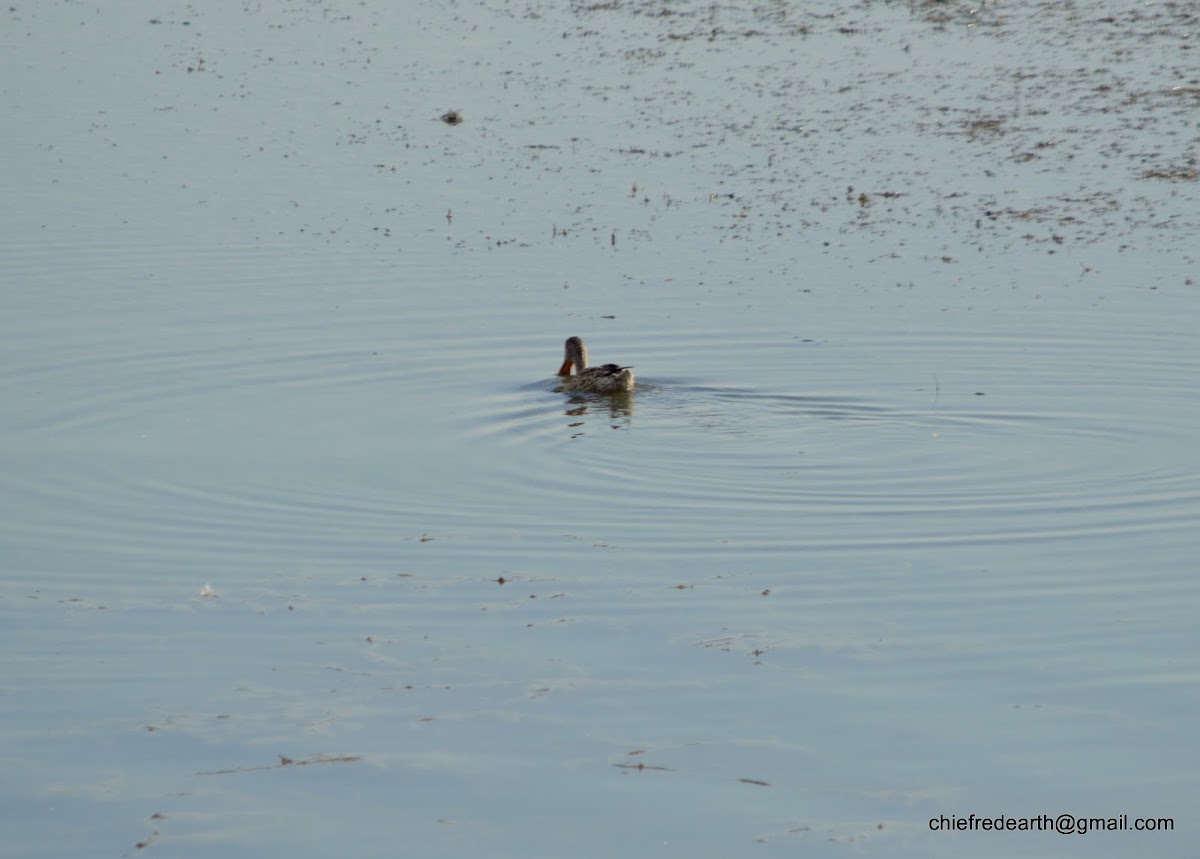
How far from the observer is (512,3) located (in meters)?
33.1

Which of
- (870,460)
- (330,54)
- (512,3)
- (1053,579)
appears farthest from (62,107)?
(1053,579)

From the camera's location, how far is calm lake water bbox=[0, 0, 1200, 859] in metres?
6.71

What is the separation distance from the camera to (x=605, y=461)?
11922mm

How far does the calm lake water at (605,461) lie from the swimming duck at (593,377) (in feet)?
0.75

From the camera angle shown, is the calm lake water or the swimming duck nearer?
the calm lake water

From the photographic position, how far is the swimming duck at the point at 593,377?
44.3ft

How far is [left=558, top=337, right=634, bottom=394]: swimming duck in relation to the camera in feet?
44.3

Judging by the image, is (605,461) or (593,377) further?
(593,377)

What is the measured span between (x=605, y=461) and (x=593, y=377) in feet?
5.85

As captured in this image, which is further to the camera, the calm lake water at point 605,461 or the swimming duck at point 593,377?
the swimming duck at point 593,377

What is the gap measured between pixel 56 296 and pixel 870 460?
857 centimetres

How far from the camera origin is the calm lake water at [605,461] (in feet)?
22.0

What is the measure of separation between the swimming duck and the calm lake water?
228mm

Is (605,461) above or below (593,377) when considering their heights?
below
